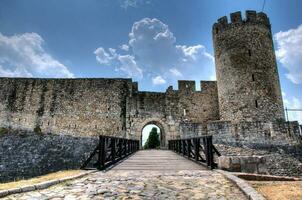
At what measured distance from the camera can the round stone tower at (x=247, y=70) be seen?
45.6 ft

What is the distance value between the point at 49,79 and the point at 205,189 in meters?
15.7

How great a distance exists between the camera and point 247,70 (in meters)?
14.4

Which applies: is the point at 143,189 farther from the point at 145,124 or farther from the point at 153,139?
the point at 153,139

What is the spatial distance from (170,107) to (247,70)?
508 centimetres

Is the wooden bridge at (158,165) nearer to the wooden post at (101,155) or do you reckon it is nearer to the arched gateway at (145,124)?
the wooden post at (101,155)

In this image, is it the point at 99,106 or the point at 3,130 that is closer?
the point at 3,130

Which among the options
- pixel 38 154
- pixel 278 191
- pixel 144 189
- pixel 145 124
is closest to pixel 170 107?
pixel 145 124

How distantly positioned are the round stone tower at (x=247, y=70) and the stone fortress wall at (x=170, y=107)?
53 mm

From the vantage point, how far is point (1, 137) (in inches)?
551

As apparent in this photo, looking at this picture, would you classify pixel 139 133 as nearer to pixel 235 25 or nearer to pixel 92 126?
pixel 92 126

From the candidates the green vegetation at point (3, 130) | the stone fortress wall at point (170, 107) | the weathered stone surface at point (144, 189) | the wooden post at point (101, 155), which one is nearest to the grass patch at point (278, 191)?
the weathered stone surface at point (144, 189)

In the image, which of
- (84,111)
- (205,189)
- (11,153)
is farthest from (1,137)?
(205,189)

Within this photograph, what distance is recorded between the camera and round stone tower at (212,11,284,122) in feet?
45.6

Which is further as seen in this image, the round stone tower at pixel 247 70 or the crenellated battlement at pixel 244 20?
the crenellated battlement at pixel 244 20
